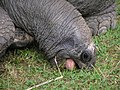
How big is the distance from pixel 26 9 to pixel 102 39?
31.8 inches

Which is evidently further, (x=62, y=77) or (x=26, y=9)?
(x=26, y=9)

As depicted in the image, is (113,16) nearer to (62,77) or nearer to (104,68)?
(104,68)

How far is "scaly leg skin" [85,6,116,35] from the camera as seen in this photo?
11.3ft

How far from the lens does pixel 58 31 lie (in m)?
2.83

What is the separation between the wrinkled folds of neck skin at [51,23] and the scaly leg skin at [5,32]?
161 millimetres

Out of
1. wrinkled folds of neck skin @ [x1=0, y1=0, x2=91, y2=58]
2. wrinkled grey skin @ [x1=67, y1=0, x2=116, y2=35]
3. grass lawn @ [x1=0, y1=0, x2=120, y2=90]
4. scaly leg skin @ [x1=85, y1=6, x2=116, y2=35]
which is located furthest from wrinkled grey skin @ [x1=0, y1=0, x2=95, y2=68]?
scaly leg skin @ [x1=85, y1=6, x2=116, y2=35]

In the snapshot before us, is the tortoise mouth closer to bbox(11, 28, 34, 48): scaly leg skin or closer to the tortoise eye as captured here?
the tortoise eye

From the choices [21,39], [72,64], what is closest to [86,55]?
[72,64]

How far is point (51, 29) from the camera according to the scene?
2.85 m

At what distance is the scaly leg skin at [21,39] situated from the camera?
9.71ft

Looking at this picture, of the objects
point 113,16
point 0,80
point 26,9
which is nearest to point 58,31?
point 26,9

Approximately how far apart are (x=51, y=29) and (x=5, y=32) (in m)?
0.37

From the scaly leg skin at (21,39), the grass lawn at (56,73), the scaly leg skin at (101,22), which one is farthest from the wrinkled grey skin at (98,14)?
the scaly leg skin at (21,39)

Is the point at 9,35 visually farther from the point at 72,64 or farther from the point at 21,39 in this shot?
the point at 72,64
